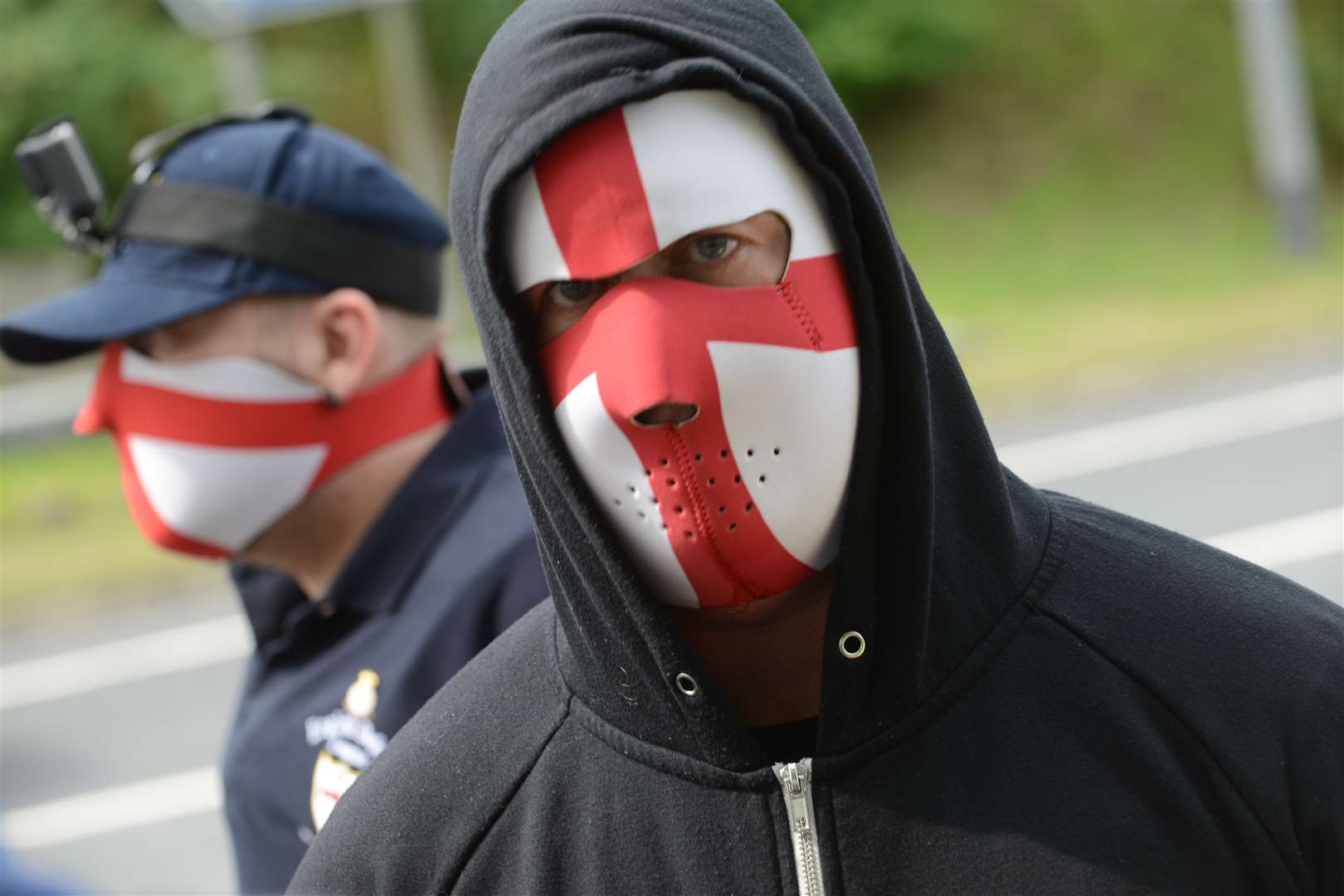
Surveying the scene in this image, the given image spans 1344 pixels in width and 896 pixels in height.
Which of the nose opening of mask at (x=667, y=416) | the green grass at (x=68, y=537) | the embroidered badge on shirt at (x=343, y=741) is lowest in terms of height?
the green grass at (x=68, y=537)

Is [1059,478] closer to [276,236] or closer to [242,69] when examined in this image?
[242,69]

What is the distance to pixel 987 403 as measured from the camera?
1152cm

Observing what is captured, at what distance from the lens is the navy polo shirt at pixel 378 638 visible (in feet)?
9.26

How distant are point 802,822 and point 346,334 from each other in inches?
67.5

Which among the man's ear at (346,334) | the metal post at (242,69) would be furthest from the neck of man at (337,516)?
the metal post at (242,69)

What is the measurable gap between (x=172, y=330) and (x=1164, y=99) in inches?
662

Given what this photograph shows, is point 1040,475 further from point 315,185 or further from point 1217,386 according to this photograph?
point 315,185

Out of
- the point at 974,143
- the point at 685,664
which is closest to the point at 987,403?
the point at 974,143

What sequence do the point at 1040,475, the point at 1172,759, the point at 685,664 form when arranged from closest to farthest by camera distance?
1. the point at 1172,759
2. the point at 685,664
3. the point at 1040,475

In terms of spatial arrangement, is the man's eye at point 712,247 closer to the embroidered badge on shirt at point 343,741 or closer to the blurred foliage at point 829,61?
the embroidered badge on shirt at point 343,741

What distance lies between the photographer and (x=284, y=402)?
320cm

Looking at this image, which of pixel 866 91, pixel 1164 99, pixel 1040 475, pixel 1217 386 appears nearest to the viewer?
pixel 1040 475

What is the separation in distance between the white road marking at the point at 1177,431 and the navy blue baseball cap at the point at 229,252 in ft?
22.4

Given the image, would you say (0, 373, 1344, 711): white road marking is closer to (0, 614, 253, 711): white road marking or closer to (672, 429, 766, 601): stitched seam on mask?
(0, 614, 253, 711): white road marking
